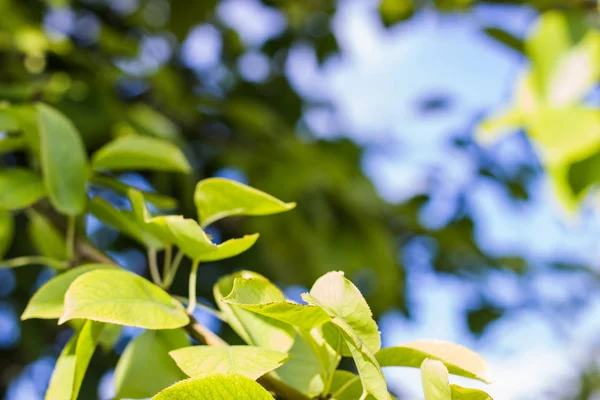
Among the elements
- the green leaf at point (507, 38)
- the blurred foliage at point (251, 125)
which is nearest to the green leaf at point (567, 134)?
the blurred foliage at point (251, 125)

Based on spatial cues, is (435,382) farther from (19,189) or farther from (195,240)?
(19,189)

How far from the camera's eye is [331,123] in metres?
1.31

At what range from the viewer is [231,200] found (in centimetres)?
25

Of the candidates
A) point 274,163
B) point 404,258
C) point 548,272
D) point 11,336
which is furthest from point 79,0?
point 548,272

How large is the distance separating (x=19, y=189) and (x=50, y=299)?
109 mm

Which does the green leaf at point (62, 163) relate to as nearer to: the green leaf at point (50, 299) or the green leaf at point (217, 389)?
the green leaf at point (50, 299)

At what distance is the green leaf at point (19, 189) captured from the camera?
0.30 m

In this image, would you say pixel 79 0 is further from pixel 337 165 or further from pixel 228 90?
pixel 337 165

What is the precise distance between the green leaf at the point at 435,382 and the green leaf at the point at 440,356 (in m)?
0.03

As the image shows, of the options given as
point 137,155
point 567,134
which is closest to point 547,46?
point 567,134

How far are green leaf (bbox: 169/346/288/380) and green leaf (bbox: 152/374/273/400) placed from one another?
14mm

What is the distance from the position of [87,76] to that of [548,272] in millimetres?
1197

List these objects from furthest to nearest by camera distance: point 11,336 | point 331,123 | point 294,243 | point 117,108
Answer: point 331,123
point 11,336
point 294,243
point 117,108

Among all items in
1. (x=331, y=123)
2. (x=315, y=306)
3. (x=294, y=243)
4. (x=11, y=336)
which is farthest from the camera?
(x=331, y=123)
